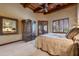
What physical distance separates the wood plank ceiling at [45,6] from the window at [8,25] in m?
0.46

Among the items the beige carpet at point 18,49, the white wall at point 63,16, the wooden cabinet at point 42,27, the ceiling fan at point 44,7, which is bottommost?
the beige carpet at point 18,49

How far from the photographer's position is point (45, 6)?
1926 millimetres

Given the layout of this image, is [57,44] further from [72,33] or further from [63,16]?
[63,16]

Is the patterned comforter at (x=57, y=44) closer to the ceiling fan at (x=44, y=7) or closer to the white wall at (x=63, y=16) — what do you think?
the white wall at (x=63, y=16)

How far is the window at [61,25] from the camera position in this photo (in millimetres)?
1910

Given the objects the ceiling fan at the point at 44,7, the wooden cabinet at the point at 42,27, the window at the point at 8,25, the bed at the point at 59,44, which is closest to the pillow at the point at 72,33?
the bed at the point at 59,44

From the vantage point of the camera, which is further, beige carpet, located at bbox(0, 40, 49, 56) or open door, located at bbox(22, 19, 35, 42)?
open door, located at bbox(22, 19, 35, 42)

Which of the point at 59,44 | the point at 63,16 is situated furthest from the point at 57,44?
the point at 63,16

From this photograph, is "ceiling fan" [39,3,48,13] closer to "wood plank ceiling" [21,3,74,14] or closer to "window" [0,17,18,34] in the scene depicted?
"wood plank ceiling" [21,3,74,14]

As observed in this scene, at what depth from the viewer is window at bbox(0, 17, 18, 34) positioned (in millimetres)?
1886

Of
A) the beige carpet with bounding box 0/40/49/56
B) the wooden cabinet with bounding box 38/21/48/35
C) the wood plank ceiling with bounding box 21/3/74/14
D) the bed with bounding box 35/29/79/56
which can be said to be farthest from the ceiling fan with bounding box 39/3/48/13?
the beige carpet with bounding box 0/40/49/56

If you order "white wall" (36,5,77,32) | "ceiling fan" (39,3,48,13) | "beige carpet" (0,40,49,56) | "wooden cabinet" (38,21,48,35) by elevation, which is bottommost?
"beige carpet" (0,40,49,56)

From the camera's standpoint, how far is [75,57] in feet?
5.65

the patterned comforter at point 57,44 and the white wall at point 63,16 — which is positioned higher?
the white wall at point 63,16
